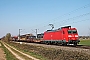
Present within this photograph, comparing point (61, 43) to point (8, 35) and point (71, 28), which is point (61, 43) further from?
point (8, 35)

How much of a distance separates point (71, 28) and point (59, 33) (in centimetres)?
428

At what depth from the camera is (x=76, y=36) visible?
4028cm

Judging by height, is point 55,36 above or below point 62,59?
above

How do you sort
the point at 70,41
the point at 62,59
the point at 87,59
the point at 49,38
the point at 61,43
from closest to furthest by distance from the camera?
1. the point at 87,59
2. the point at 62,59
3. the point at 70,41
4. the point at 61,43
5. the point at 49,38

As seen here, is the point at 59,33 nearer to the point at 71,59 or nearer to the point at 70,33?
the point at 70,33

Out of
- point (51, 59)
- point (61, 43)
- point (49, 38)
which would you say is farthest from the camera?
point (49, 38)

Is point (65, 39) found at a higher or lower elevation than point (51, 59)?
higher

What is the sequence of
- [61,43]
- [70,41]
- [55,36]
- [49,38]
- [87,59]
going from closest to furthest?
[87,59] → [70,41] → [61,43] → [55,36] → [49,38]

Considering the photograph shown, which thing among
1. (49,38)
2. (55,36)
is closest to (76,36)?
(55,36)

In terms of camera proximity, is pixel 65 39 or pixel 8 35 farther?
pixel 8 35

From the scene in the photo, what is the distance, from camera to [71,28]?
4131cm

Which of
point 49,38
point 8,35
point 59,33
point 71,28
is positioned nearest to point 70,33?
point 71,28

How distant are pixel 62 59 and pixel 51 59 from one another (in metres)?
1.59

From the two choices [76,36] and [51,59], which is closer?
[51,59]
